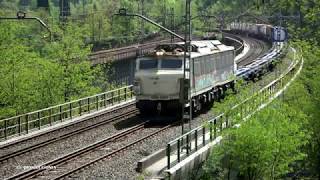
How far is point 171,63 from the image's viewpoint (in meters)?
30.6

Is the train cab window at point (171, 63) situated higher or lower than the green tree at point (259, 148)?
higher

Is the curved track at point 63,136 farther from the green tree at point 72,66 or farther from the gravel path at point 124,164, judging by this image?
the green tree at point 72,66

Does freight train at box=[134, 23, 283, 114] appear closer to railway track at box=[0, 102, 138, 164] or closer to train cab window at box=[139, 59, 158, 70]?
train cab window at box=[139, 59, 158, 70]

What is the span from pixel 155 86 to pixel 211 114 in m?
4.25

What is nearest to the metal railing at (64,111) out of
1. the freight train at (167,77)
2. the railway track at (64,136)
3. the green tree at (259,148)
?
the railway track at (64,136)

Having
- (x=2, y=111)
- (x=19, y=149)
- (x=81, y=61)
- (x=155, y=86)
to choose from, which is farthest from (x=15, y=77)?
(x=19, y=149)

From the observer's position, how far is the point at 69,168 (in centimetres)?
2062

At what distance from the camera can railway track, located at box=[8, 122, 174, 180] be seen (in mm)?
19797

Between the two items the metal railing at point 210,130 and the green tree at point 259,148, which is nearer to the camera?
the metal railing at point 210,130

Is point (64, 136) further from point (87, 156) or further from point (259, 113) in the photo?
point (259, 113)

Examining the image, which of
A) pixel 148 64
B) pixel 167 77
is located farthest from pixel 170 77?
pixel 148 64

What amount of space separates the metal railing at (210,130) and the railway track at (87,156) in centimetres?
265

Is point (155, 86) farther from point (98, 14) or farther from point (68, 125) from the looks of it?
point (98, 14)

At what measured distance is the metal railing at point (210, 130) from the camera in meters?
20.6
